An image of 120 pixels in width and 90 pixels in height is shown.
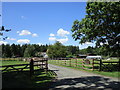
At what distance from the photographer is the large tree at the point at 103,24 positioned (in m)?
14.7

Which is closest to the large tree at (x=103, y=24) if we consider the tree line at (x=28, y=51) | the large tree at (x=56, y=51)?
the tree line at (x=28, y=51)

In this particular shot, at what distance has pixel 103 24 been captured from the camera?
1575 cm

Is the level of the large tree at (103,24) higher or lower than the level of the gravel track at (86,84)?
higher

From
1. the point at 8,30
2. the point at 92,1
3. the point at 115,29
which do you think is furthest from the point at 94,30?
the point at 8,30

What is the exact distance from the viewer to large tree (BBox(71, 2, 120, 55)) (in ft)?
48.1

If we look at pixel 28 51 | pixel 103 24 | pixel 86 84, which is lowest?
pixel 86 84

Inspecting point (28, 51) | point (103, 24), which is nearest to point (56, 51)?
point (28, 51)

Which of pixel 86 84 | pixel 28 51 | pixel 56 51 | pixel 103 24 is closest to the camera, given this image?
pixel 86 84

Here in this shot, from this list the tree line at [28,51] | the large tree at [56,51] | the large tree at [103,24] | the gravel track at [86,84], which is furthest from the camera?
the tree line at [28,51]

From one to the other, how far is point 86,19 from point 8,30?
10.0 meters

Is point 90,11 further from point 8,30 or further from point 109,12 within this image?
point 8,30

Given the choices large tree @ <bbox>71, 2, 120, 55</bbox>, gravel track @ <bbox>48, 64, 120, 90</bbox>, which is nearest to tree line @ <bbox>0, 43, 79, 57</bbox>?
large tree @ <bbox>71, 2, 120, 55</bbox>

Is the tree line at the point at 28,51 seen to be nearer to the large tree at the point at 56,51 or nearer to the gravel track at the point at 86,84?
the large tree at the point at 56,51

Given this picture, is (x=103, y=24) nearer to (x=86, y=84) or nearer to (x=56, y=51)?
(x=86, y=84)
